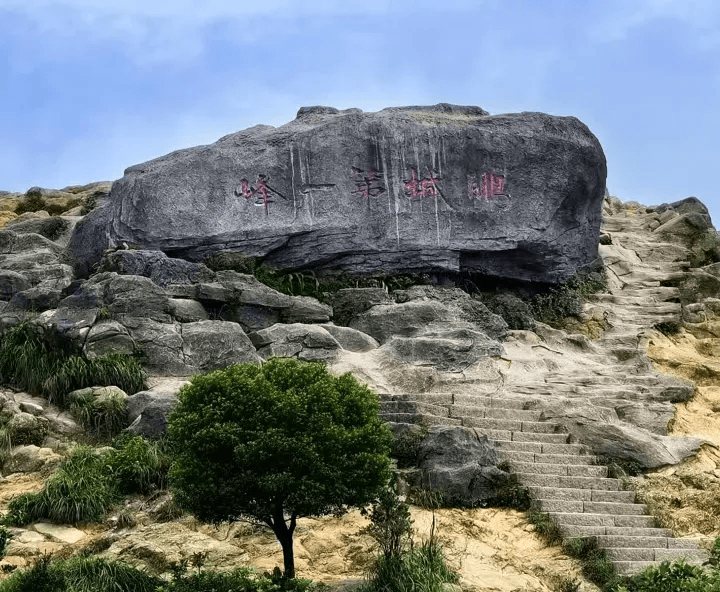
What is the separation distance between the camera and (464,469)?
1045 cm

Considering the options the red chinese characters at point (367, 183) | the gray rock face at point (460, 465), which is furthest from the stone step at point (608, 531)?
the red chinese characters at point (367, 183)

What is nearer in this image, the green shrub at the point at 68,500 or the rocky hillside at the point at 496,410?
the rocky hillside at the point at 496,410

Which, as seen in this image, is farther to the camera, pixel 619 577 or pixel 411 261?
pixel 411 261

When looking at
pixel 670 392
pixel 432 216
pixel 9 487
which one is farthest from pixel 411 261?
pixel 9 487

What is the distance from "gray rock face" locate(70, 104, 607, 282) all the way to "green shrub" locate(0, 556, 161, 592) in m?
9.56

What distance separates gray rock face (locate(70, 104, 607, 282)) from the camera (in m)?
17.4

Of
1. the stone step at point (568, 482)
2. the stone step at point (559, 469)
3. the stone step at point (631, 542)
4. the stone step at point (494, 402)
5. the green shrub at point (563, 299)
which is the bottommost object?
the stone step at point (631, 542)

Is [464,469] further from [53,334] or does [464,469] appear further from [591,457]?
[53,334]

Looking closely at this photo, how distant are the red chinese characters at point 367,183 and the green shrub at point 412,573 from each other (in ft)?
33.2

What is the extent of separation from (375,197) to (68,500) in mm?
9681

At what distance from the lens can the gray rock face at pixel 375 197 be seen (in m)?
17.4

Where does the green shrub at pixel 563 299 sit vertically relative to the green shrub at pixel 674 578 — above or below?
above

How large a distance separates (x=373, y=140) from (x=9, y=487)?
1020 cm

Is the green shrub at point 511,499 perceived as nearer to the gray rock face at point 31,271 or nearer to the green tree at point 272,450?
the green tree at point 272,450
